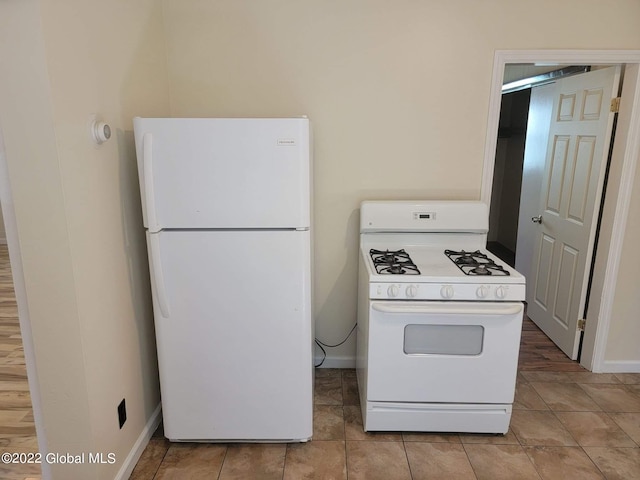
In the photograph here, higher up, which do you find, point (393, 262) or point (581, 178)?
point (581, 178)

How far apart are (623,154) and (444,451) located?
2.01 m

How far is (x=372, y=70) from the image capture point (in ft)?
8.36

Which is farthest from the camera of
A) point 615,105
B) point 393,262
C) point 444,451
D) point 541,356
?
point 541,356

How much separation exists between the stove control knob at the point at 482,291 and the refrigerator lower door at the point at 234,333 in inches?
32.2


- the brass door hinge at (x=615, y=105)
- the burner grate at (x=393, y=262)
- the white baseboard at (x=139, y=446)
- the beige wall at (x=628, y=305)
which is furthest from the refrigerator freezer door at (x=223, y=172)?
the beige wall at (x=628, y=305)

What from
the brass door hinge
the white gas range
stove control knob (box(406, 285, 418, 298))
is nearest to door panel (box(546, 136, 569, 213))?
the brass door hinge

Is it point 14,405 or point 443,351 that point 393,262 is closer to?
point 443,351

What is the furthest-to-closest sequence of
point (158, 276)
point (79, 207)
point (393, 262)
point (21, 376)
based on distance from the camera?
point (21, 376) → point (393, 262) → point (158, 276) → point (79, 207)

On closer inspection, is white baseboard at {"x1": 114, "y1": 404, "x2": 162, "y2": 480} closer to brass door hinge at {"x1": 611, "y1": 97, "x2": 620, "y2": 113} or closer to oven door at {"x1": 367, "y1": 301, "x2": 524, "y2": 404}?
oven door at {"x1": 367, "y1": 301, "x2": 524, "y2": 404}

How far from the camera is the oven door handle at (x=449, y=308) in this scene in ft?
6.79

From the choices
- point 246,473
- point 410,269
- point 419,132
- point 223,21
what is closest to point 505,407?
point 410,269

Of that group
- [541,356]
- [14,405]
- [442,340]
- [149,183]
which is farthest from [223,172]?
[541,356]

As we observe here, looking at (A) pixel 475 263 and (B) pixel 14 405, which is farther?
(B) pixel 14 405

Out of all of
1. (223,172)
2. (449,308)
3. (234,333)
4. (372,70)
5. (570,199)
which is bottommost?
(234,333)
